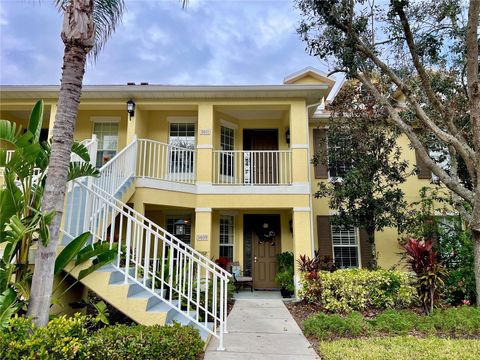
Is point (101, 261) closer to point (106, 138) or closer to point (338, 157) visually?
point (106, 138)

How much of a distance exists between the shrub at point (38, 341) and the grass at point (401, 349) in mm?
3495

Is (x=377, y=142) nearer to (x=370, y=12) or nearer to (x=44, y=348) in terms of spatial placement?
(x=370, y=12)

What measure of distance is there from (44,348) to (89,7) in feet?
15.6

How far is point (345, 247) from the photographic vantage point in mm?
11688

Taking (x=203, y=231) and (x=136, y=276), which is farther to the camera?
(x=203, y=231)

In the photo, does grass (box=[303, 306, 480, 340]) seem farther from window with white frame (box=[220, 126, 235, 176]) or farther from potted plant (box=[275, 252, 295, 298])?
window with white frame (box=[220, 126, 235, 176])

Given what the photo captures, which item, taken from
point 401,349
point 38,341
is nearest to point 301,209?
point 401,349

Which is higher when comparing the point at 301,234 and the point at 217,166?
the point at 217,166

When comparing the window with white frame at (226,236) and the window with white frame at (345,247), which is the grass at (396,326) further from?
the window with white frame at (226,236)

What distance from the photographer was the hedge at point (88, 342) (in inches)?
141

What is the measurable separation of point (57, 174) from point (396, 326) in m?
6.66

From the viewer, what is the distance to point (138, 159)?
10031 millimetres

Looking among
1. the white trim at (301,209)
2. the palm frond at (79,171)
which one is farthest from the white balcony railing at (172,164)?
the palm frond at (79,171)

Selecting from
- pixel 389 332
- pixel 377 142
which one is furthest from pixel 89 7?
pixel 377 142
